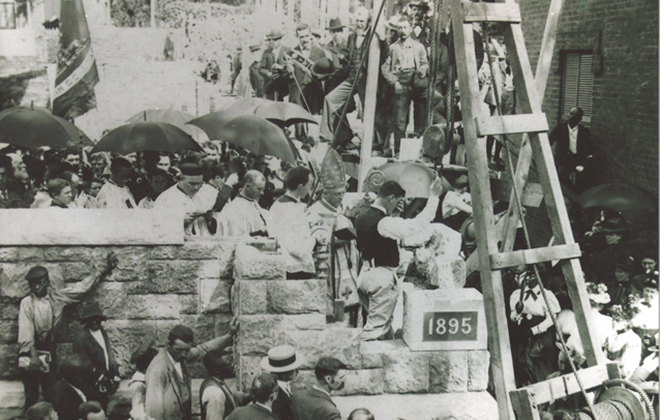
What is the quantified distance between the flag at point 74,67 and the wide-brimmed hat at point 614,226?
494 centimetres

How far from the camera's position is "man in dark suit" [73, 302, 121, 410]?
6023mm

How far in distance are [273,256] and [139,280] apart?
1.24 metres

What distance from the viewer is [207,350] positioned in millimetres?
6086

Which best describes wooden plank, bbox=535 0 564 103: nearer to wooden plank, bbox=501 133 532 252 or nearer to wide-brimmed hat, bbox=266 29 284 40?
wooden plank, bbox=501 133 532 252

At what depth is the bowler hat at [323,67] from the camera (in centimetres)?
708

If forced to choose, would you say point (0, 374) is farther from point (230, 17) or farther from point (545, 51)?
point (545, 51)

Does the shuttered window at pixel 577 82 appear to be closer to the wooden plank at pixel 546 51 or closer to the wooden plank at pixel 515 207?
the wooden plank at pixel 546 51

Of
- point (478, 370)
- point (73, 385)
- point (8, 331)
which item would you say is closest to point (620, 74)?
point (478, 370)

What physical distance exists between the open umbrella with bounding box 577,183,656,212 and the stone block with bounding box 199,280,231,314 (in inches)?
Result: 145

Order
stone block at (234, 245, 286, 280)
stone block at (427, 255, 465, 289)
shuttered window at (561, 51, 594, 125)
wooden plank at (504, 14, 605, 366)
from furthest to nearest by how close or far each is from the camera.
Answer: shuttered window at (561, 51, 594, 125) < stone block at (427, 255, 465, 289) < stone block at (234, 245, 286, 280) < wooden plank at (504, 14, 605, 366)

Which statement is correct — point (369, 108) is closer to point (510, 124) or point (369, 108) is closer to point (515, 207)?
point (515, 207)

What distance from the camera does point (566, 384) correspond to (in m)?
5.28

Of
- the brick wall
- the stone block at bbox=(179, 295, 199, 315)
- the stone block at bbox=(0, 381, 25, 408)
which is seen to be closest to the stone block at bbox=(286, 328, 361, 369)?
the stone block at bbox=(179, 295, 199, 315)

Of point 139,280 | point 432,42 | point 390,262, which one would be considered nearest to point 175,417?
point 139,280
